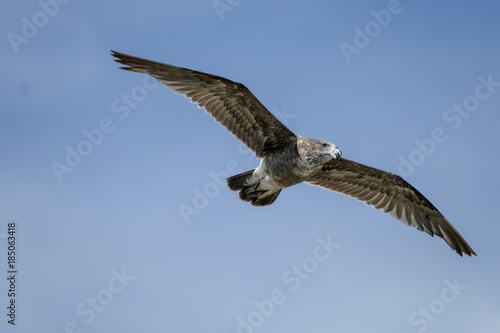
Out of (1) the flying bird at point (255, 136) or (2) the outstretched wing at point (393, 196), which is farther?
(2) the outstretched wing at point (393, 196)

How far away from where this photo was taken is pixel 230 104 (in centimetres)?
1409

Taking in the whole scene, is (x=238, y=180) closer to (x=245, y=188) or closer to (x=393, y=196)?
(x=245, y=188)

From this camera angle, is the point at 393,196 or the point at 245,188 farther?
the point at 393,196

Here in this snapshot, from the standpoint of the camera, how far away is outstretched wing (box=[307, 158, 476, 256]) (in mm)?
15344

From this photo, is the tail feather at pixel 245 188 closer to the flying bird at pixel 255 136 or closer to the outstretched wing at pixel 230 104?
the flying bird at pixel 255 136

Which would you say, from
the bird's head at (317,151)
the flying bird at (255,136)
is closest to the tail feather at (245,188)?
the flying bird at (255,136)

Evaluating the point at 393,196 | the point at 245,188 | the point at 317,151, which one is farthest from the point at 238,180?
the point at 393,196

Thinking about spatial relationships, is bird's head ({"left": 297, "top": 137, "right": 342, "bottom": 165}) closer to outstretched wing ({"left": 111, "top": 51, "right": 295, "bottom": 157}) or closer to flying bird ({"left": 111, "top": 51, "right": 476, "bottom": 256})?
flying bird ({"left": 111, "top": 51, "right": 476, "bottom": 256})

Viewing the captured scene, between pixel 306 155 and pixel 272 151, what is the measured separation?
93cm

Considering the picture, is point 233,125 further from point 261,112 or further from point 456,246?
point 456,246

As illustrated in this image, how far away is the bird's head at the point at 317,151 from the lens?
1327 centimetres

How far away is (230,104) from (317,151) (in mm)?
1962

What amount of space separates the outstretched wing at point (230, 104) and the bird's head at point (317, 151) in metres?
0.60

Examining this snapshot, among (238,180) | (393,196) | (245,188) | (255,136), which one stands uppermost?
(255,136)
